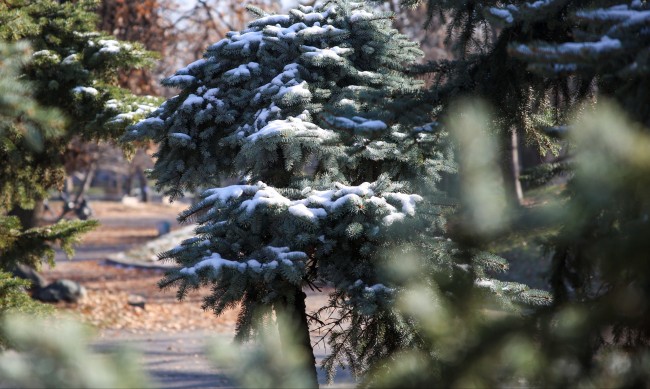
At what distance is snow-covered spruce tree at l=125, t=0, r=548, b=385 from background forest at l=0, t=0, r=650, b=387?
0.06 ft

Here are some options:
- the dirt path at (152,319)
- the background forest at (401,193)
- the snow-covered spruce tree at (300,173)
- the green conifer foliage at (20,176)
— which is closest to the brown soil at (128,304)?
the dirt path at (152,319)

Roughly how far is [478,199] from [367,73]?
12.7 feet

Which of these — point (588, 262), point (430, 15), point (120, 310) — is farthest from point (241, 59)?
point (120, 310)

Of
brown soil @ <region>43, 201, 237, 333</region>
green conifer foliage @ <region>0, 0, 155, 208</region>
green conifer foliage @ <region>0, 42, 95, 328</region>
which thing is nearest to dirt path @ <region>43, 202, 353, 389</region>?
brown soil @ <region>43, 201, 237, 333</region>

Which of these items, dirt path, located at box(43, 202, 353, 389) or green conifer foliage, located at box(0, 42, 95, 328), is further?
dirt path, located at box(43, 202, 353, 389)

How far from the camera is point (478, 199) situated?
6.31 ft

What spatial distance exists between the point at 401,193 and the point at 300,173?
3.08ft

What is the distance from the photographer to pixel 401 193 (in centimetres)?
519

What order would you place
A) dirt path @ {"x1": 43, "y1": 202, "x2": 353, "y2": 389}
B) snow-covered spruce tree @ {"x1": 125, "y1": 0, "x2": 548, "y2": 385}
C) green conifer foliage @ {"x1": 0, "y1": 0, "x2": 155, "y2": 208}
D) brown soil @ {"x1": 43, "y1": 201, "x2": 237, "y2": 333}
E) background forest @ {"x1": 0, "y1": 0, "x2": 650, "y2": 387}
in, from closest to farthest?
background forest @ {"x1": 0, "y1": 0, "x2": 650, "y2": 387} → snow-covered spruce tree @ {"x1": 125, "y1": 0, "x2": 548, "y2": 385} → green conifer foliage @ {"x1": 0, "y1": 0, "x2": 155, "y2": 208} → dirt path @ {"x1": 43, "y1": 202, "x2": 353, "y2": 389} → brown soil @ {"x1": 43, "y1": 201, "x2": 237, "y2": 333}

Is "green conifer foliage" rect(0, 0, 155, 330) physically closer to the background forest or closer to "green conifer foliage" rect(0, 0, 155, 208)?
"green conifer foliage" rect(0, 0, 155, 208)

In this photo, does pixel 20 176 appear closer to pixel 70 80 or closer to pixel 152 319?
pixel 70 80

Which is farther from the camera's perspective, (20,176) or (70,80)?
(20,176)

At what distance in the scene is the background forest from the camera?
195cm

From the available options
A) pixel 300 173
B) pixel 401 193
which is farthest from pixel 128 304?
pixel 401 193
